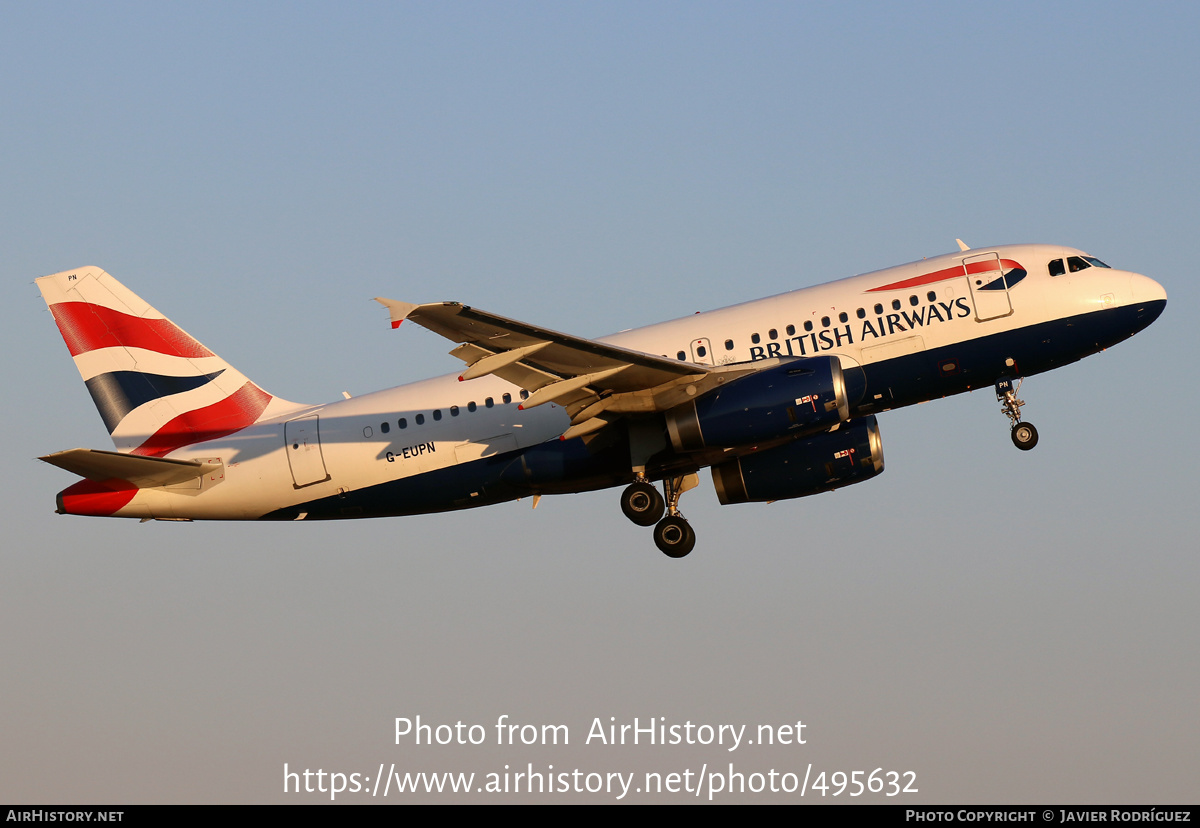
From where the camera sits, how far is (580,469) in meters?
32.9

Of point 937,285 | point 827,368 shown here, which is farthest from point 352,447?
point 937,285

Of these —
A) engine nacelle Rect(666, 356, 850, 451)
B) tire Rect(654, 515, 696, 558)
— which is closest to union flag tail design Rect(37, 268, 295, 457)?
tire Rect(654, 515, 696, 558)

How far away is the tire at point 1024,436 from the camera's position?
3378cm

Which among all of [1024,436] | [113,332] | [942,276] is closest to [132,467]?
[113,332]

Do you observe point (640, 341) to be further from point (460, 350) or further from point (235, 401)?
point (235, 401)

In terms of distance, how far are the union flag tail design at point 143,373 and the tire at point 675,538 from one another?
10.7 m

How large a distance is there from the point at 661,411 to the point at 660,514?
3.47 metres

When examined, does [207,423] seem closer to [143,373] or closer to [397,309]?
→ [143,373]

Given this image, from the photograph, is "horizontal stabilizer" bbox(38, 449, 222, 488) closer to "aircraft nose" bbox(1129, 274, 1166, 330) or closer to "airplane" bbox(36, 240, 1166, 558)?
"airplane" bbox(36, 240, 1166, 558)

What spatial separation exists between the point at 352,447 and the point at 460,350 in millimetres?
6863

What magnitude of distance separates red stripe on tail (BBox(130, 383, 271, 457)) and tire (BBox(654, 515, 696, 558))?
1119cm

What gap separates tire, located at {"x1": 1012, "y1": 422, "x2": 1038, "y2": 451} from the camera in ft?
111

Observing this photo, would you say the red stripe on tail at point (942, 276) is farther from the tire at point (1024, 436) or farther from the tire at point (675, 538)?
the tire at point (675, 538)

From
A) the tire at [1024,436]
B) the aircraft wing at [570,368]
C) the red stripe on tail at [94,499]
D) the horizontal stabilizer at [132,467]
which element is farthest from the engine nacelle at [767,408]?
the red stripe on tail at [94,499]
